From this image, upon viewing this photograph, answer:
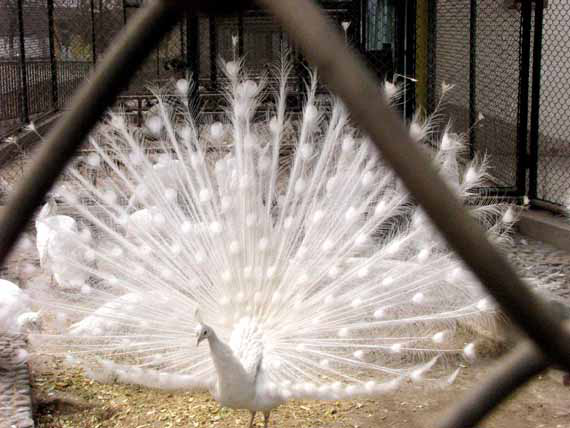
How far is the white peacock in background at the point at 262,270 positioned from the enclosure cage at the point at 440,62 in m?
1.49

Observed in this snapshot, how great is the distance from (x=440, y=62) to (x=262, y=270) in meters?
4.50

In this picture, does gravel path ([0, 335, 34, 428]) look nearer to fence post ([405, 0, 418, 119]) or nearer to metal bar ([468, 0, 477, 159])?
metal bar ([468, 0, 477, 159])

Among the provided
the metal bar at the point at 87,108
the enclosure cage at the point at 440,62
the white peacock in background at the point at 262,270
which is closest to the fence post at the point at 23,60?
the enclosure cage at the point at 440,62

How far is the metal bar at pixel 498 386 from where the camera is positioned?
42cm

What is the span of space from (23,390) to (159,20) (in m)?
2.98

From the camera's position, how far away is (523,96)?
5.88 m

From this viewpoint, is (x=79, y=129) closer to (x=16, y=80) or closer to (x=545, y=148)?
(x=545, y=148)

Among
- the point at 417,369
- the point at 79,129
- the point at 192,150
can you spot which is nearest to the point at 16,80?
the point at 192,150

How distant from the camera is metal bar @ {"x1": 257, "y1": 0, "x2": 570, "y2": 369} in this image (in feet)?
1.25

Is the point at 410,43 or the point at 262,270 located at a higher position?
the point at 410,43

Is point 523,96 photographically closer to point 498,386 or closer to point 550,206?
point 550,206

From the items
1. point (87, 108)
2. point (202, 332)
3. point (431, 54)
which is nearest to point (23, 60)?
point (431, 54)

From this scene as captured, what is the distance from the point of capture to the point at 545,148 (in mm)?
7211

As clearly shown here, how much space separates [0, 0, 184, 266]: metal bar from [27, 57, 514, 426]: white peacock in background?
2.72 metres
